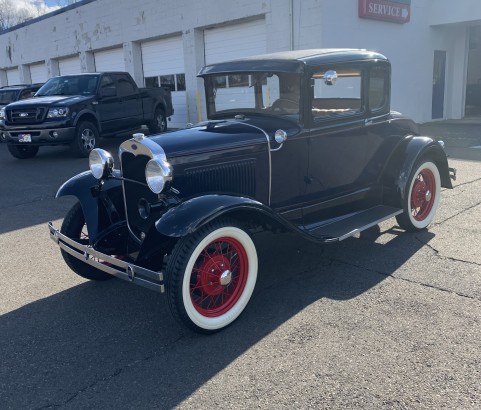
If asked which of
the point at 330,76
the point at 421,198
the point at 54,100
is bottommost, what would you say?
the point at 421,198

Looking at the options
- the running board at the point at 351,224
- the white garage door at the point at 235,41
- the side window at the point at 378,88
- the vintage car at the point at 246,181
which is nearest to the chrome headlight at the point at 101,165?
the vintage car at the point at 246,181

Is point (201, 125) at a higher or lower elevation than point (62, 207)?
higher

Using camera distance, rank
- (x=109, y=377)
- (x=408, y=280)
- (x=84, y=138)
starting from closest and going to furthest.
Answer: (x=109, y=377), (x=408, y=280), (x=84, y=138)

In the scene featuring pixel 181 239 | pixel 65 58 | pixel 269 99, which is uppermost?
pixel 65 58

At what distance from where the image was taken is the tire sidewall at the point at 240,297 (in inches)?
118

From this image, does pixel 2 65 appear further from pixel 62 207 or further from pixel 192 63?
pixel 62 207

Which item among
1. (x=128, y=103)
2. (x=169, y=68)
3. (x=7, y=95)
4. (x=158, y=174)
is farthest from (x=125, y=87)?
(x=158, y=174)

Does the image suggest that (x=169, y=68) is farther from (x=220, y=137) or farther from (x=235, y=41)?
(x=220, y=137)

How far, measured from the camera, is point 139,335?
322cm

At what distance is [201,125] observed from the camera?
422 centimetres

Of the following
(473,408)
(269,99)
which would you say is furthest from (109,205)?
(473,408)

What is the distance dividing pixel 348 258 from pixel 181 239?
194 centimetres

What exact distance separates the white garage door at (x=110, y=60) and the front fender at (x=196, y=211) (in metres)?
16.3

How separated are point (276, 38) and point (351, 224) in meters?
9.18
